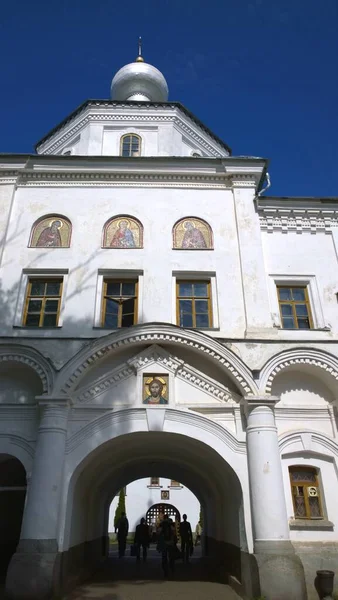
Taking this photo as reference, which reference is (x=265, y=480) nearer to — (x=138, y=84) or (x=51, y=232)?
(x=51, y=232)

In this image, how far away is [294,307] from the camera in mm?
11344

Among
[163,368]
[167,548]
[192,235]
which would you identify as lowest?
[167,548]

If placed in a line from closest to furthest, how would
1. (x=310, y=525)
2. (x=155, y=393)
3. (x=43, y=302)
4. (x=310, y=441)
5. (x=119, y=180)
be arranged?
1. (x=310, y=525)
2. (x=310, y=441)
3. (x=155, y=393)
4. (x=43, y=302)
5. (x=119, y=180)

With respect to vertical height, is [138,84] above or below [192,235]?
above

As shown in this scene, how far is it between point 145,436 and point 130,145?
33.4ft

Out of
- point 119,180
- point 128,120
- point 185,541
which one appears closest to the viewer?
point 119,180

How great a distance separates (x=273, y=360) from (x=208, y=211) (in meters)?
4.51

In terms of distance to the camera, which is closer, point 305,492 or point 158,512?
point 305,492

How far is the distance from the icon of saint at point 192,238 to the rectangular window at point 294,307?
2.27 meters

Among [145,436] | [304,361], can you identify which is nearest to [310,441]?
[304,361]

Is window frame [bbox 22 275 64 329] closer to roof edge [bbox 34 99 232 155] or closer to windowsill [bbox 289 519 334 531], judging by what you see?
windowsill [bbox 289 519 334 531]

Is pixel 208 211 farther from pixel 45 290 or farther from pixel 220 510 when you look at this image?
pixel 220 510

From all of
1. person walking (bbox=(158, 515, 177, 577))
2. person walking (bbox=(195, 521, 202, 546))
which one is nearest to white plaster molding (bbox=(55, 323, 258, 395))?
person walking (bbox=(158, 515, 177, 577))

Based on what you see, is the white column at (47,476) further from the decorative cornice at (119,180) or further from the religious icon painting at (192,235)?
the decorative cornice at (119,180)
